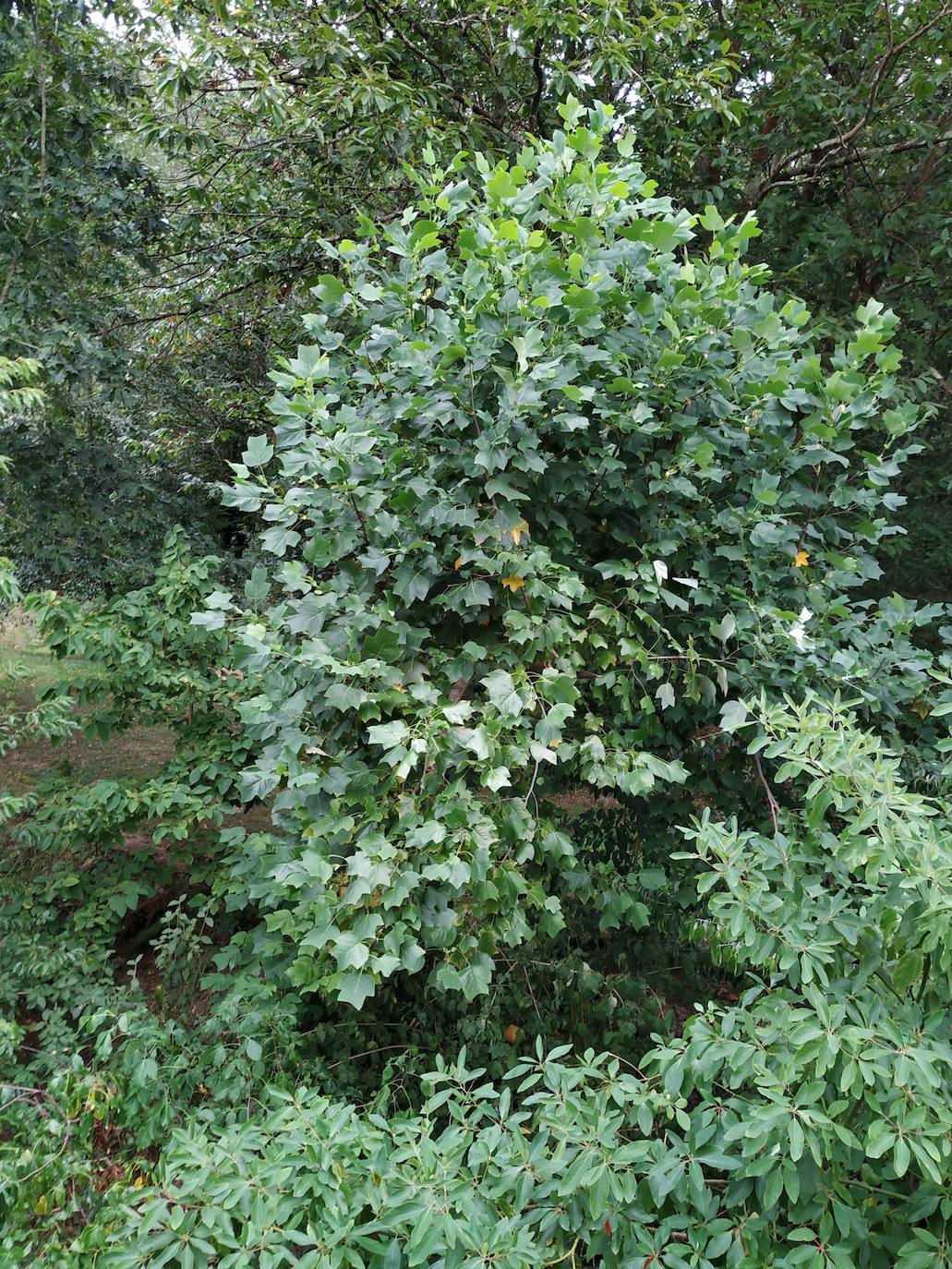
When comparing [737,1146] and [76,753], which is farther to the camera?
[76,753]

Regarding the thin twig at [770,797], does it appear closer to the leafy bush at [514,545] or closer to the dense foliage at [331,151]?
the leafy bush at [514,545]

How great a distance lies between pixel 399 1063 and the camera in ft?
9.68

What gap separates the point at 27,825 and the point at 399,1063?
1.84 meters

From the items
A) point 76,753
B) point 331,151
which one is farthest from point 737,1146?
point 76,753

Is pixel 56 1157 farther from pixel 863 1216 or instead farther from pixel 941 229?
pixel 941 229

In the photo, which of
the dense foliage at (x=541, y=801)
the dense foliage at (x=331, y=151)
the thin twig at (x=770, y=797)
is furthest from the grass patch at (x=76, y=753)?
the thin twig at (x=770, y=797)

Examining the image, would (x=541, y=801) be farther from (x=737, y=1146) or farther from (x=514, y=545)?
(x=737, y=1146)

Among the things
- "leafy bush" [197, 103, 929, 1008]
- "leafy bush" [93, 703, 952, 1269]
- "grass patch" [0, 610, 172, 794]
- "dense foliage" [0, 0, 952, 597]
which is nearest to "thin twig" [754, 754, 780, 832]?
"leafy bush" [197, 103, 929, 1008]

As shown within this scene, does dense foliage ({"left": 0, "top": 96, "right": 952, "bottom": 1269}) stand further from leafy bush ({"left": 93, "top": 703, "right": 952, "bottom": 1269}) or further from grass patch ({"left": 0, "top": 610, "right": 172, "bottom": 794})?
grass patch ({"left": 0, "top": 610, "right": 172, "bottom": 794})

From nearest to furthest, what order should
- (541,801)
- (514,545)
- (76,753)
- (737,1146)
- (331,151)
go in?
(737,1146) → (514,545) → (541,801) → (331,151) → (76,753)

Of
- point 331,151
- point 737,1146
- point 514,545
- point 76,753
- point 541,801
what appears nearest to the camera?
point 737,1146

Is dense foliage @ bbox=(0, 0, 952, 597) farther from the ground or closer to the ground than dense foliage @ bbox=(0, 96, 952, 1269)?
farther from the ground

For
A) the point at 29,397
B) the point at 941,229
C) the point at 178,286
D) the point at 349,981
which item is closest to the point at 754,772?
the point at 349,981

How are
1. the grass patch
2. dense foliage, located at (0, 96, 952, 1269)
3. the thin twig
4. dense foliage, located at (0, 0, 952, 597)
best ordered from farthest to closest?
the grass patch, dense foliage, located at (0, 0, 952, 597), the thin twig, dense foliage, located at (0, 96, 952, 1269)
